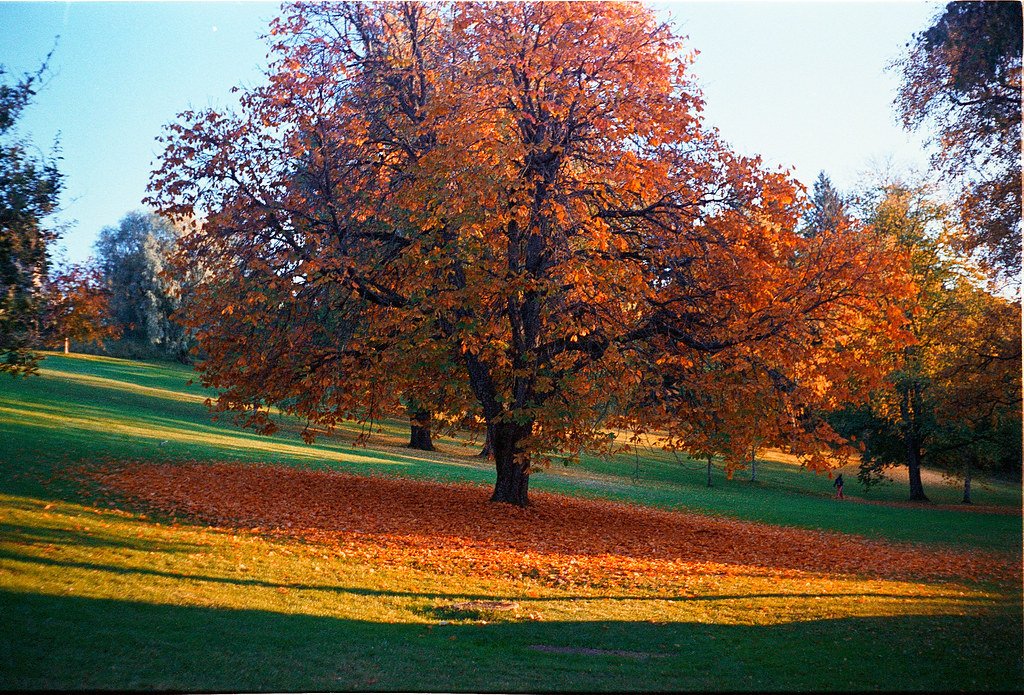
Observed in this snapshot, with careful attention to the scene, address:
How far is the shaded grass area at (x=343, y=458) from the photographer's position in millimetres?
18984

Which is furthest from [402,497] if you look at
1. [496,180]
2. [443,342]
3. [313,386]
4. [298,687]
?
[298,687]

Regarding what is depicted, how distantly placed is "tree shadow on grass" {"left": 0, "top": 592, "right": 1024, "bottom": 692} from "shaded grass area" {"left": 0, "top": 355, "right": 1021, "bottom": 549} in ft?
22.0

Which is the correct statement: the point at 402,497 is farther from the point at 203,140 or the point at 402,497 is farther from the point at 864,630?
the point at 864,630

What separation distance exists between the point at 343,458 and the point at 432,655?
18929mm

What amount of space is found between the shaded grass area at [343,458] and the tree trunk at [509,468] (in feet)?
9.87

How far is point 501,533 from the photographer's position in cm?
1390

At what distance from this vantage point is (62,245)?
35.6 feet

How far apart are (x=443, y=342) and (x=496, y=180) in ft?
10.7

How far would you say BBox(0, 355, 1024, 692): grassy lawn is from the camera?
21.9 ft

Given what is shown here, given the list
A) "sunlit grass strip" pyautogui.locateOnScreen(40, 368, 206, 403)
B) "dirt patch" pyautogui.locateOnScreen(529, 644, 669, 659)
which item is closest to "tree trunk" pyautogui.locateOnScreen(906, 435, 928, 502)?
"dirt patch" pyautogui.locateOnScreen(529, 644, 669, 659)

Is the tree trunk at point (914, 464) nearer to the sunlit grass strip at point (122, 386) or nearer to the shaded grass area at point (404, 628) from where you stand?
the shaded grass area at point (404, 628)

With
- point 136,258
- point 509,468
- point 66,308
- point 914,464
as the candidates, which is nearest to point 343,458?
point 509,468

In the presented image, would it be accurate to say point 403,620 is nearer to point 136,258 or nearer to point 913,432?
point 913,432

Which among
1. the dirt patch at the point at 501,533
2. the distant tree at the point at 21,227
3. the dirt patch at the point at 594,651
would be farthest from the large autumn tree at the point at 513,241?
the dirt patch at the point at 594,651
